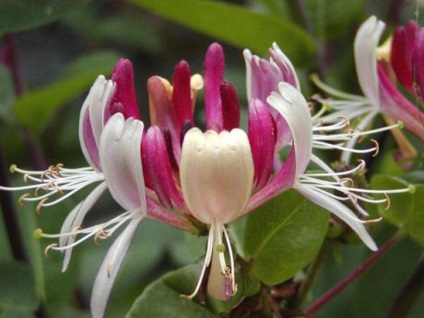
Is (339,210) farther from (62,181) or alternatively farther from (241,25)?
(241,25)

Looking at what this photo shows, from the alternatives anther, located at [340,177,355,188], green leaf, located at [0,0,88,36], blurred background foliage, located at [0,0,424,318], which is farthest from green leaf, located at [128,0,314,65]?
anther, located at [340,177,355,188]

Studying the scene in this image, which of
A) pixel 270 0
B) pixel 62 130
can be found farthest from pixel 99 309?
pixel 62 130

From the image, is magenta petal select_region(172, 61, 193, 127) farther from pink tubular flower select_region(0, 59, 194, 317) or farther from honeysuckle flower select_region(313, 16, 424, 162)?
honeysuckle flower select_region(313, 16, 424, 162)

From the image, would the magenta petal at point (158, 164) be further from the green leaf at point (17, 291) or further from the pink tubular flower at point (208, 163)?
the green leaf at point (17, 291)

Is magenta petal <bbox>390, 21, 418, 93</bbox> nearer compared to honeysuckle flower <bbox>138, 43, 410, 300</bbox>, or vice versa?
honeysuckle flower <bbox>138, 43, 410, 300</bbox>

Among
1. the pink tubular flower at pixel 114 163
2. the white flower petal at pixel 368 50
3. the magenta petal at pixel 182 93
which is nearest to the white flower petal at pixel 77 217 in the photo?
the pink tubular flower at pixel 114 163
